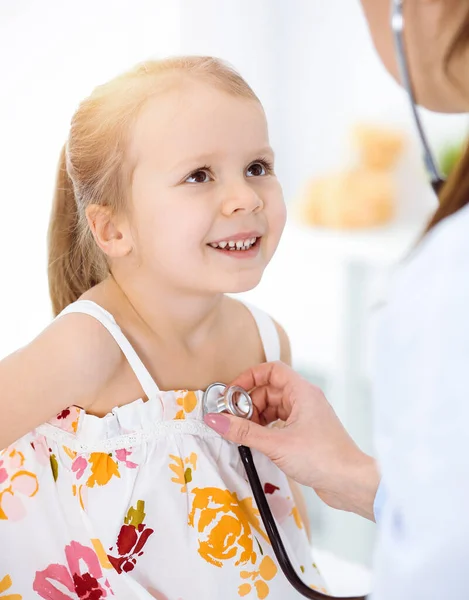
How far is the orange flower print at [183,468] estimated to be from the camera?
938mm

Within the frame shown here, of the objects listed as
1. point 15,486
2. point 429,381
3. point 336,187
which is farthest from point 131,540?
point 336,187

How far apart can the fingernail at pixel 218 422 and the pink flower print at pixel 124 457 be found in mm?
101

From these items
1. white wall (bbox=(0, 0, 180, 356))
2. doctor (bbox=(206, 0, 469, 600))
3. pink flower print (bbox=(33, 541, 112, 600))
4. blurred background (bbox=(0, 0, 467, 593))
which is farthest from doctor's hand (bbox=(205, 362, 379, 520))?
blurred background (bbox=(0, 0, 467, 593))

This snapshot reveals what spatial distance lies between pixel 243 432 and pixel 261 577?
176mm

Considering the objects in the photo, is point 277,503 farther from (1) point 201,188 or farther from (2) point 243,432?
(1) point 201,188

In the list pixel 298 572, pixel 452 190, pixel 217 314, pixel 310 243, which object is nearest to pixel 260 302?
pixel 310 243

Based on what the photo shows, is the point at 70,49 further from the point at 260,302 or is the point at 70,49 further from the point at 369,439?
the point at 369,439

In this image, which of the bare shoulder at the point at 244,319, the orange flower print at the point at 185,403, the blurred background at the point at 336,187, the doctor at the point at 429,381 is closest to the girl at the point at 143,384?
the orange flower print at the point at 185,403

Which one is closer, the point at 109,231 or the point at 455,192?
the point at 455,192

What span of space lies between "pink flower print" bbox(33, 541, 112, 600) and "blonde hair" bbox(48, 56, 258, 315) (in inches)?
14.6

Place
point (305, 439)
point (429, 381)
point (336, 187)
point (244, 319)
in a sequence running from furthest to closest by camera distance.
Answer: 1. point (336, 187)
2. point (244, 319)
3. point (305, 439)
4. point (429, 381)

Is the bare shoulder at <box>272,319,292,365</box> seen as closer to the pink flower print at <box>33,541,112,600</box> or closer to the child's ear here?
the child's ear

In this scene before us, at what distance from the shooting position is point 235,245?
95 cm

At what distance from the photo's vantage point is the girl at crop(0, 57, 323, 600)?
909 millimetres
